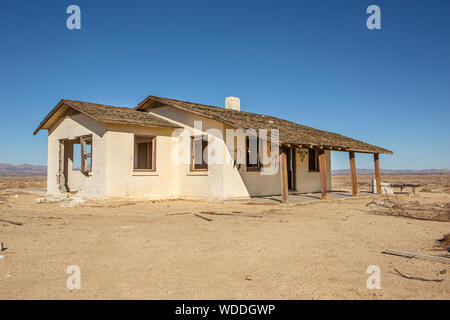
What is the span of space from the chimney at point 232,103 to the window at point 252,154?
16.4 ft

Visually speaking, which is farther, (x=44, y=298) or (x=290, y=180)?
(x=290, y=180)

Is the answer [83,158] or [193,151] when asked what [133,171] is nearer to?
[83,158]

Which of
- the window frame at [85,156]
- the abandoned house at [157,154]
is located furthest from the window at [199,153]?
the window frame at [85,156]

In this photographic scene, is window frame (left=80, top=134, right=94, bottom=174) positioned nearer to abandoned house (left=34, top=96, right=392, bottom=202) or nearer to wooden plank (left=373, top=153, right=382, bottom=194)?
abandoned house (left=34, top=96, right=392, bottom=202)

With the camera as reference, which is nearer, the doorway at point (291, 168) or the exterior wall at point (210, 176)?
the exterior wall at point (210, 176)

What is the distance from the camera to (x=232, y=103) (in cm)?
1886

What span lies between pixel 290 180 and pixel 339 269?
40.8ft

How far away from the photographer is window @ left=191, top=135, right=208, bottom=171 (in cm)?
1361

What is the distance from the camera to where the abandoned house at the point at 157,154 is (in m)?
12.7

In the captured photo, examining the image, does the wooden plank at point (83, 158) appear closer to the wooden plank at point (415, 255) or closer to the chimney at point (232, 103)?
the chimney at point (232, 103)

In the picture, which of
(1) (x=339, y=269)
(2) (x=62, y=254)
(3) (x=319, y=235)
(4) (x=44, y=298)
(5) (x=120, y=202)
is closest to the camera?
(4) (x=44, y=298)

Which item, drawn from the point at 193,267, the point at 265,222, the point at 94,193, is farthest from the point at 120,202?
the point at 193,267
